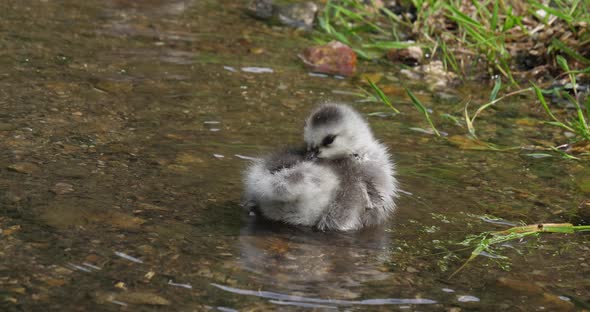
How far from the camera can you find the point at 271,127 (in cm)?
686

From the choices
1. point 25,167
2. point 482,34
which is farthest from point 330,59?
point 25,167

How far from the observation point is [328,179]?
501 cm

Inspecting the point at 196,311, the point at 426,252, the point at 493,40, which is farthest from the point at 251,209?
the point at 493,40

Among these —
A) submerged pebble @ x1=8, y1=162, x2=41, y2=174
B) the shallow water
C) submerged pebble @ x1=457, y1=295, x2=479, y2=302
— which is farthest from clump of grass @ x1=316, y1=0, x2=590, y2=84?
submerged pebble @ x1=457, y1=295, x2=479, y2=302

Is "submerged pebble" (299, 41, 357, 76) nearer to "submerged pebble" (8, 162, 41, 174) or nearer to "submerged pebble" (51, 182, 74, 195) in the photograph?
"submerged pebble" (8, 162, 41, 174)

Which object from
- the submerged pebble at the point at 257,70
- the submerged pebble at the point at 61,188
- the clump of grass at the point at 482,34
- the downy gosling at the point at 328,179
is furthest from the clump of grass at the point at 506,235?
the submerged pebble at the point at 257,70

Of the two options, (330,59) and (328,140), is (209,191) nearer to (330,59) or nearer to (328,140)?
(328,140)

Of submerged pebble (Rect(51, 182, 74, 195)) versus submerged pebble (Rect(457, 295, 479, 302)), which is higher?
submerged pebble (Rect(51, 182, 74, 195))

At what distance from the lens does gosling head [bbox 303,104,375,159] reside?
5.27m

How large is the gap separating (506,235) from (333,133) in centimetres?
112

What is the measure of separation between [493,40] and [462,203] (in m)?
2.85

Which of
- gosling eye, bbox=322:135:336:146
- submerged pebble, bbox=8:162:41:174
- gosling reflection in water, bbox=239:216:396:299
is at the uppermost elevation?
gosling eye, bbox=322:135:336:146

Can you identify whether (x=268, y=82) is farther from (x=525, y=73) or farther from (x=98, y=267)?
(x=98, y=267)

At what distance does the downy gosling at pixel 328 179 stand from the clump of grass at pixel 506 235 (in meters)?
0.57
